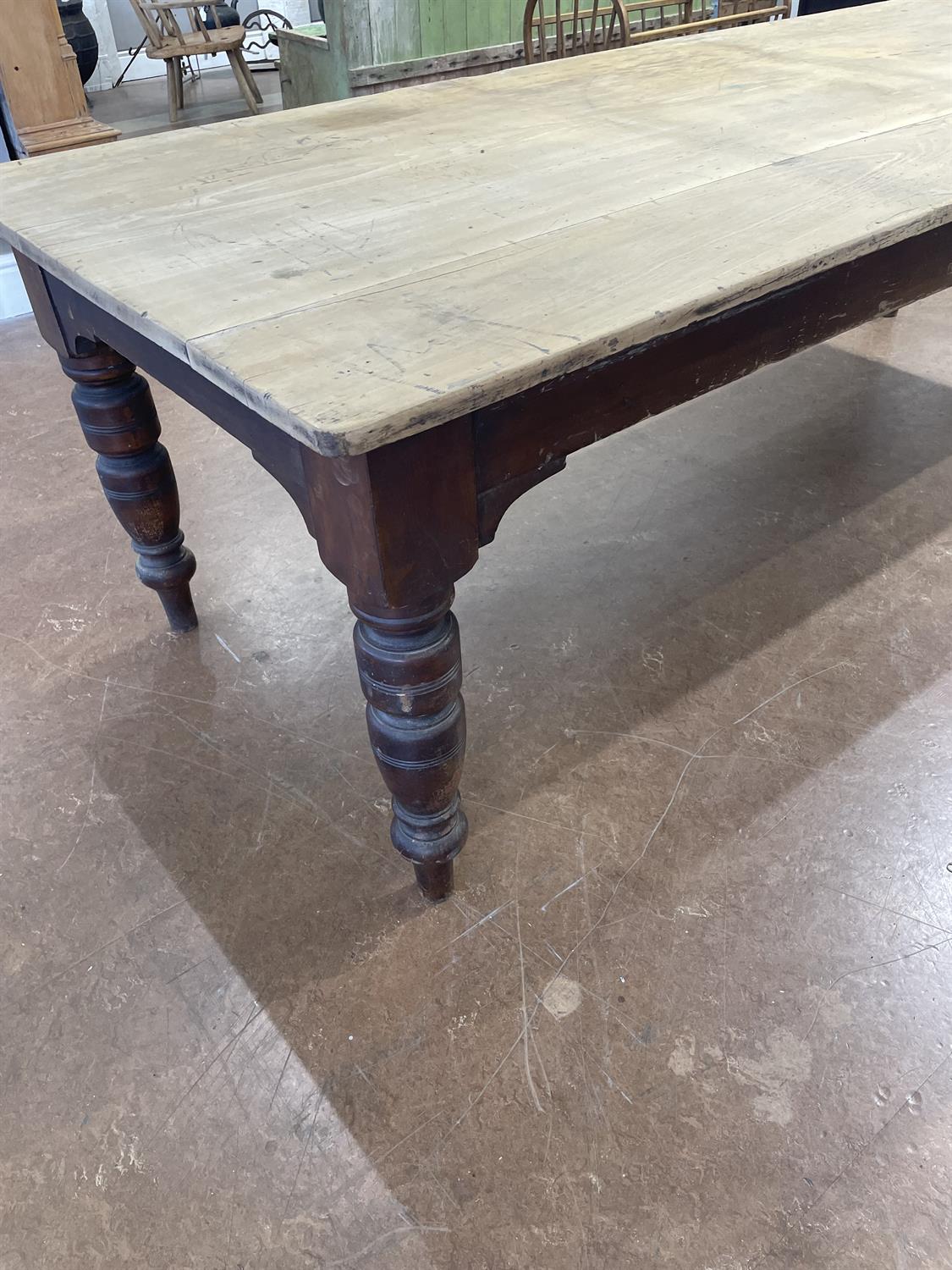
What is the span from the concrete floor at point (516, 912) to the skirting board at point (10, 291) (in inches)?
52.2

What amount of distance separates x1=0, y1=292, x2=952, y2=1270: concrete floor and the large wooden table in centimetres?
18

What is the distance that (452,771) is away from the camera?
101 cm

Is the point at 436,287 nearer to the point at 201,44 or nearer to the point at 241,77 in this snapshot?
the point at 201,44

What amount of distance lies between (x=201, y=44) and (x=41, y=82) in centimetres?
273

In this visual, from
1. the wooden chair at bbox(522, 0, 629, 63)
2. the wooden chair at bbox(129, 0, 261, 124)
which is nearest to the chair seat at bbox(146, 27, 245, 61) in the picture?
the wooden chair at bbox(129, 0, 261, 124)

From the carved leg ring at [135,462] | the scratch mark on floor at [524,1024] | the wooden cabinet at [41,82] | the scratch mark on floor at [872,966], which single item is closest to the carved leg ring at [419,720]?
the scratch mark on floor at [524,1024]

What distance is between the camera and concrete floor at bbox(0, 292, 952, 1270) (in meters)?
0.90

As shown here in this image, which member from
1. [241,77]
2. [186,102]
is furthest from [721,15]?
[186,102]

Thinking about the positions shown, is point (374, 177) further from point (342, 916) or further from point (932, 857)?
point (932, 857)

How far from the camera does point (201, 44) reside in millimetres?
4914

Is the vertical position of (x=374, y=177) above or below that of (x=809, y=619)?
above

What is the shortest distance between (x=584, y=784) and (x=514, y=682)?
232 mm

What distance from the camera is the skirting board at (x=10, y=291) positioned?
2781mm

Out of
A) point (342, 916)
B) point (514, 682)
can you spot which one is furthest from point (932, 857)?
point (342, 916)
